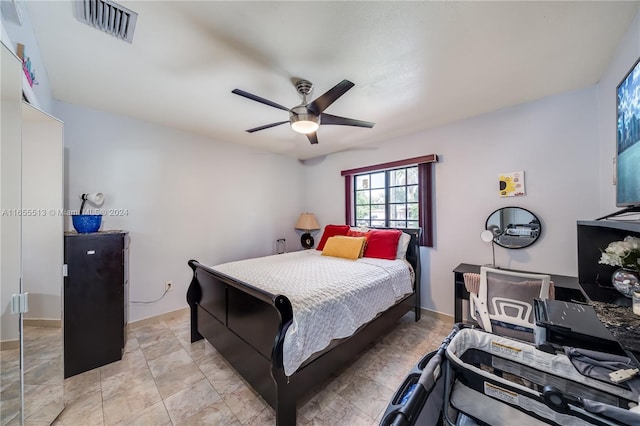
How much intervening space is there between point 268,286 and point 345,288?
63cm

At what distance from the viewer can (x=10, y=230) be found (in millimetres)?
1242

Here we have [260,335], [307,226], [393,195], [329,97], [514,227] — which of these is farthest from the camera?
[307,226]

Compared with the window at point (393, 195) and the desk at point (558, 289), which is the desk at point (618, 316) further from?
the window at point (393, 195)

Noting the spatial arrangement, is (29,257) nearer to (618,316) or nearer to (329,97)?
(329,97)

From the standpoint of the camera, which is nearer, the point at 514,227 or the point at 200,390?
the point at 200,390

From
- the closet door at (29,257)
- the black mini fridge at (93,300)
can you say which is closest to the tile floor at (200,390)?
the black mini fridge at (93,300)

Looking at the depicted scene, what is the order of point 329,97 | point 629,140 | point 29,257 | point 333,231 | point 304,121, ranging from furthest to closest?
point 333,231, point 304,121, point 329,97, point 29,257, point 629,140

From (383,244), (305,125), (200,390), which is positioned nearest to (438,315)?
(383,244)

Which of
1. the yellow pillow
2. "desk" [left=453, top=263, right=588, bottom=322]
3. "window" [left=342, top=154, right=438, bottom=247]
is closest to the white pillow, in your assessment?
"window" [left=342, top=154, right=438, bottom=247]

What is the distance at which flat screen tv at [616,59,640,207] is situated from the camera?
1.11 meters

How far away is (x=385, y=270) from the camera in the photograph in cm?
250

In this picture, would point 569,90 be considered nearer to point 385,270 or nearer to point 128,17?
point 385,270

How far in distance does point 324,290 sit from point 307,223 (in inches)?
101

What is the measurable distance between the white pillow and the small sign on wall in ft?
3.69
